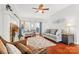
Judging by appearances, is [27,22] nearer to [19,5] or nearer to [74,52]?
[19,5]

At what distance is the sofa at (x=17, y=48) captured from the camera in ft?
6.40

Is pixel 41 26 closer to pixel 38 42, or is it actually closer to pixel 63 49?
pixel 38 42

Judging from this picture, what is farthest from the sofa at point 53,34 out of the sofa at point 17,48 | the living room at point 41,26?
the sofa at point 17,48

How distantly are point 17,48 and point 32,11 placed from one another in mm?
633

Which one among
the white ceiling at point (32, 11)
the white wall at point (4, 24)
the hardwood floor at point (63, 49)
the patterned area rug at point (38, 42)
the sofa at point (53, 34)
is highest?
the white ceiling at point (32, 11)

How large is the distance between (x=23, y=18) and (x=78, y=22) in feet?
2.80

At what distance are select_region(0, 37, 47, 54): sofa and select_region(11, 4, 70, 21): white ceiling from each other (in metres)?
0.41

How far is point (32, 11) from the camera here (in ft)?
6.40

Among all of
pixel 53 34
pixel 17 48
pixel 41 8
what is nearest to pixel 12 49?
pixel 17 48

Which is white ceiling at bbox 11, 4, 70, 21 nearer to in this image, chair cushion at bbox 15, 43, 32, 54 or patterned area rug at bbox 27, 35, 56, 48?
patterned area rug at bbox 27, 35, 56, 48

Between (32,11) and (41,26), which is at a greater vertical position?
(32,11)

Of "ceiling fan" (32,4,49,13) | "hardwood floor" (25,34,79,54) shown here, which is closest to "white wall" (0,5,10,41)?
"ceiling fan" (32,4,49,13)

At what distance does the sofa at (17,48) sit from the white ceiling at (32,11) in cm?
41

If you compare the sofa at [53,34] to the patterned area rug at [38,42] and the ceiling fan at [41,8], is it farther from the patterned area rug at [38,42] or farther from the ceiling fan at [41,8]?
the ceiling fan at [41,8]
